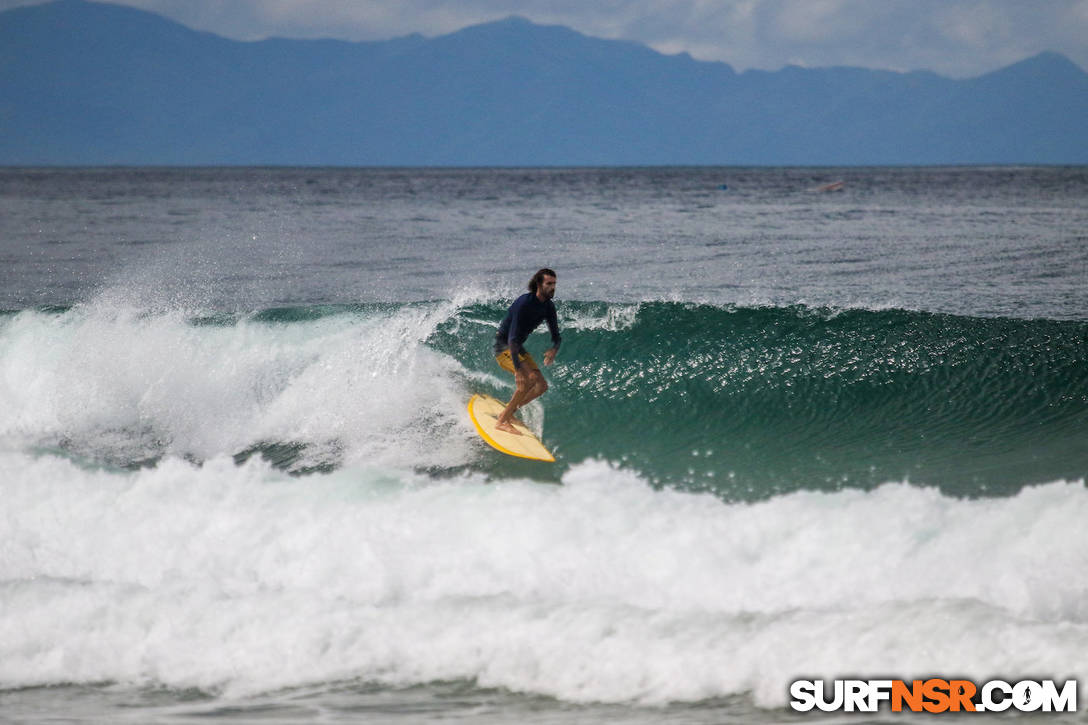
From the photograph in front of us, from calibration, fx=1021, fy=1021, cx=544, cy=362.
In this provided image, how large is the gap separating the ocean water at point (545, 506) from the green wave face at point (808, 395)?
0.16 ft

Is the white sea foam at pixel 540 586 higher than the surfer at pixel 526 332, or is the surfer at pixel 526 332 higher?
the surfer at pixel 526 332

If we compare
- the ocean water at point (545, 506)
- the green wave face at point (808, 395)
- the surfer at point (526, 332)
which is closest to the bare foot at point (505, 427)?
the surfer at point (526, 332)

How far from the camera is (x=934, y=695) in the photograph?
542 centimetres

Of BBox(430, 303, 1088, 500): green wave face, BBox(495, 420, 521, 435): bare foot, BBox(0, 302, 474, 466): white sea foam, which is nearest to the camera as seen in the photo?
BBox(430, 303, 1088, 500): green wave face

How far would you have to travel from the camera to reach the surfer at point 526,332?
9297mm

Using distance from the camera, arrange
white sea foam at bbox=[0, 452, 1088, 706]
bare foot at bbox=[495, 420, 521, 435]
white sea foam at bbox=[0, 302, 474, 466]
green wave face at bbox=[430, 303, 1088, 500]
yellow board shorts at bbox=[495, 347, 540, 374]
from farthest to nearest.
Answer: white sea foam at bbox=[0, 302, 474, 466] < bare foot at bbox=[495, 420, 521, 435] < yellow board shorts at bbox=[495, 347, 540, 374] < green wave face at bbox=[430, 303, 1088, 500] < white sea foam at bbox=[0, 452, 1088, 706]

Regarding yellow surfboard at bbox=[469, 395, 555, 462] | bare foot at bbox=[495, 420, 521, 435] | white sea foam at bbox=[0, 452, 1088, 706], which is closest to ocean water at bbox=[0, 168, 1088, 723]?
white sea foam at bbox=[0, 452, 1088, 706]

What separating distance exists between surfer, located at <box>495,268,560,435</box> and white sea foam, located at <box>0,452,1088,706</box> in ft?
4.61

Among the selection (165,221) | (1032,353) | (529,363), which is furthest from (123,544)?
(165,221)

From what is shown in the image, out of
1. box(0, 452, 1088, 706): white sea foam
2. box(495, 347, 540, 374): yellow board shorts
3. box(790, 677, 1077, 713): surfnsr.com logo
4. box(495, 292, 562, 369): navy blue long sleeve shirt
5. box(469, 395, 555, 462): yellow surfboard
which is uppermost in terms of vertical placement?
box(495, 292, 562, 369): navy blue long sleeve shirt

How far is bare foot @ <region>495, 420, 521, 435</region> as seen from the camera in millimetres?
9773

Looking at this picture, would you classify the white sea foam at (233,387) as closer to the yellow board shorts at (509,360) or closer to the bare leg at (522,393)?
the bare leg at (522,393)

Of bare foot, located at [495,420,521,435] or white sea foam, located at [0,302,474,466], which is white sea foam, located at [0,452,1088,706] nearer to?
bare foot, located at [495,420,521,435]

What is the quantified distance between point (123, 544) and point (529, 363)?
3.86 metres
